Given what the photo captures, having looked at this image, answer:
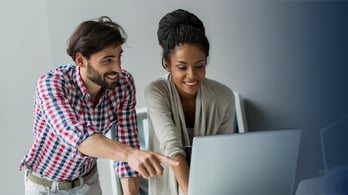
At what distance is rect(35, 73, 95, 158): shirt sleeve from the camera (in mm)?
814

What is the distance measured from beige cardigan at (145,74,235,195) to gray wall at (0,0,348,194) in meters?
0.06

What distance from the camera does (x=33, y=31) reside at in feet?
3.74

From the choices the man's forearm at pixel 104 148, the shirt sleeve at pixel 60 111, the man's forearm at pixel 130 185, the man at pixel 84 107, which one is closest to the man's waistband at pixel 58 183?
the man at pixel 84 107

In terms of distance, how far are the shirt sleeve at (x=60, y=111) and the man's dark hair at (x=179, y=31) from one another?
25cm

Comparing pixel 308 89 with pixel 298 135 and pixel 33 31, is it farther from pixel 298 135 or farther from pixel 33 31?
pixel 33 31

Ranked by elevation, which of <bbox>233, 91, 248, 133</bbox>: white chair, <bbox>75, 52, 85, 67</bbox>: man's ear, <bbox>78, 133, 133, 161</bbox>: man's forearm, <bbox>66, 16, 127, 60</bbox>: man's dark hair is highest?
<bbox>66, 16, 127, 60</bbox>: man's dark hair

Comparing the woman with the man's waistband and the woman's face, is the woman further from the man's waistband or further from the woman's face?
the man's waistband

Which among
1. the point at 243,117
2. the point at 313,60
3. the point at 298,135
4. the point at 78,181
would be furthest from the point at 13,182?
the point at 313,60

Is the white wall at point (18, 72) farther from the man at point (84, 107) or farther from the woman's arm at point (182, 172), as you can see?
the woman's arm at point (182, 172)

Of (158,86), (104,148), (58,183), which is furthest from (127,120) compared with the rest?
(104,148)

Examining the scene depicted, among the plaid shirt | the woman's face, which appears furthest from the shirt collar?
the woman's face

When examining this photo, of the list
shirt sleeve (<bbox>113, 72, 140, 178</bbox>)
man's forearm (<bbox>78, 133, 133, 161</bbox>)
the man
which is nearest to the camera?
man's forearm (<bbox>78, 133, 133, 161</bbox>)

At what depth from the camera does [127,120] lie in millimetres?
1083

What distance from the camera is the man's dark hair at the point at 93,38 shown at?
3.26ft
